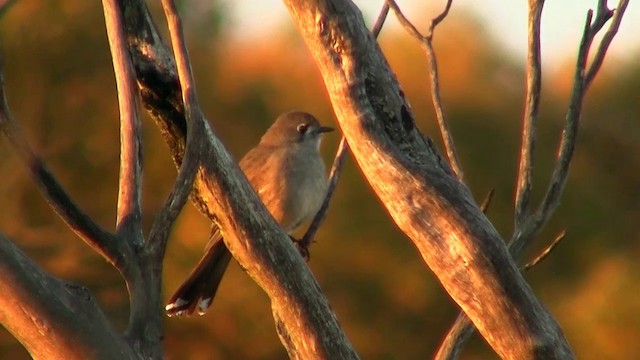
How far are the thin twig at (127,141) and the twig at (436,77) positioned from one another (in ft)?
2.74

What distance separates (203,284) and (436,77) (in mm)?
1920

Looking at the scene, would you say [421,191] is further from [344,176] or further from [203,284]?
[344,176]

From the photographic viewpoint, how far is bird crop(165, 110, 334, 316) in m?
4.75

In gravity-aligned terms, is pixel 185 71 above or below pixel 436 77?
above

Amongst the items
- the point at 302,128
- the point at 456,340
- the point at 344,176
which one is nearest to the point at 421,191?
the point at 456,340

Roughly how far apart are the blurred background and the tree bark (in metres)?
4.90

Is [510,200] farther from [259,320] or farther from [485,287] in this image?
[485,287]

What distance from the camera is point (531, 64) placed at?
9.46 feet

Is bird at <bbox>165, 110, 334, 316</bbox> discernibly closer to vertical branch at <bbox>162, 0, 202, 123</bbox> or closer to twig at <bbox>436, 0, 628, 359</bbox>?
twig at <bbox>436, 0, 628, 359</bbox>

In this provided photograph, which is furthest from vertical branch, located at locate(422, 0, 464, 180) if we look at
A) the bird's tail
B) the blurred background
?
the blurred background

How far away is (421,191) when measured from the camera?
8.38ft

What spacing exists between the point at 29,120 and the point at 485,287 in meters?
6.06

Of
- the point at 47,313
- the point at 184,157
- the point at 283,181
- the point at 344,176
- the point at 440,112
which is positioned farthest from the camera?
the point at 344,176

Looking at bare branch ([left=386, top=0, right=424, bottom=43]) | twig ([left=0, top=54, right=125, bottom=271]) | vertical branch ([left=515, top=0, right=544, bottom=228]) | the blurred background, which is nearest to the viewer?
twig ([left=0, top=54, right=125, bottom=271])
